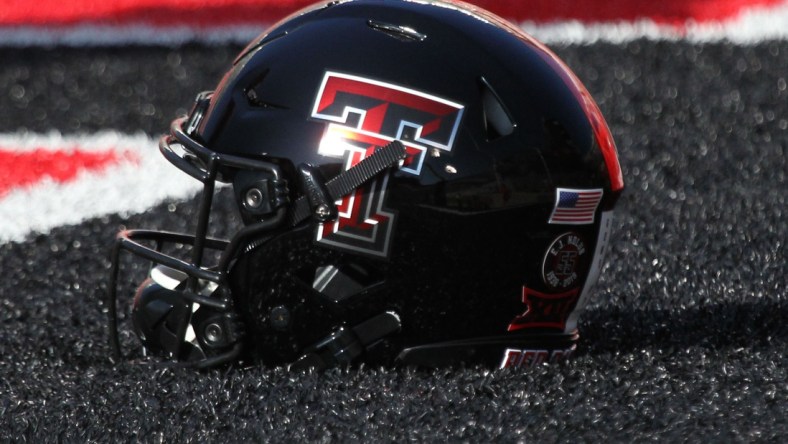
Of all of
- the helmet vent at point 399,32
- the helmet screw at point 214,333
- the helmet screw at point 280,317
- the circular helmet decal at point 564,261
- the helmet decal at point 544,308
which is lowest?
the helmet screw at point 214,333

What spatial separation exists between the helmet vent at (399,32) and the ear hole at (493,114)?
148 mm

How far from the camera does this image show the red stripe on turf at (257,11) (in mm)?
4852

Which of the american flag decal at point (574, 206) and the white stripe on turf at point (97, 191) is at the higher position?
the american flag decal at point (574, 206)

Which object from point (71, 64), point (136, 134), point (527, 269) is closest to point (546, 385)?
point (527, 269)

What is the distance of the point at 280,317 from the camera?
2.17 meters

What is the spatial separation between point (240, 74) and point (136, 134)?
2.03 m

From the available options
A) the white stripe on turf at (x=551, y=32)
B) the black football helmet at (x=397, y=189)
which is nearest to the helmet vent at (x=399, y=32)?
the black football helmet at (x=397, y=189)

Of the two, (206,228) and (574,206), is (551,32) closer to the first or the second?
(574,206)

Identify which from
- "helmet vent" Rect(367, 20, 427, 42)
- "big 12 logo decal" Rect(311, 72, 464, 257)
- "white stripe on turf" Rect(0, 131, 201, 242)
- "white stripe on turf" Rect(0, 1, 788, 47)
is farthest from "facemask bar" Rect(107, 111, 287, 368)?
"white stripe on turf" Rect(0, 1, 788, 47)

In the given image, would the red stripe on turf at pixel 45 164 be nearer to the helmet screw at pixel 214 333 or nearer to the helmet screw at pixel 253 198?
the helmet screw at pixel 214 333

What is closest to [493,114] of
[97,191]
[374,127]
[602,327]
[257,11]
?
[374,127]

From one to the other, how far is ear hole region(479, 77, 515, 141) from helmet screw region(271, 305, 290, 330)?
517mm

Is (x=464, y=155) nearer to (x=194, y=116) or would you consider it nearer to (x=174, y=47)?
→ (x=194, y=116)

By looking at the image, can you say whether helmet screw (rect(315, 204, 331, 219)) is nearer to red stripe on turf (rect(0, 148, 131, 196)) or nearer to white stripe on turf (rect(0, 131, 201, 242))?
white stripe on turf (rect(0, 131, 201, 242))
